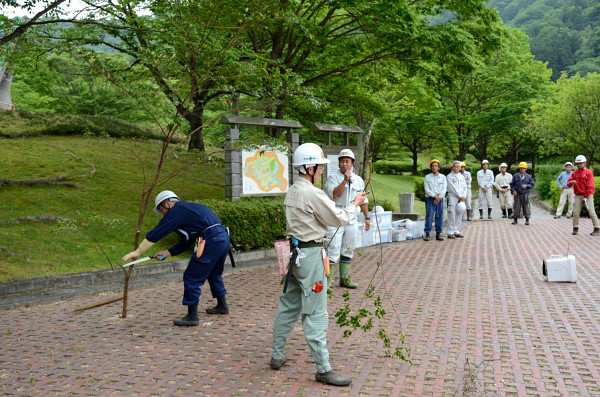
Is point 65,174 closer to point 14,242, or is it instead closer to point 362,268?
point 14,242

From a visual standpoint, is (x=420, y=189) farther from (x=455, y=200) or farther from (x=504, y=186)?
(x=455, y=200)

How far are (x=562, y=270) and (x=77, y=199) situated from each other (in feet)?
37.2

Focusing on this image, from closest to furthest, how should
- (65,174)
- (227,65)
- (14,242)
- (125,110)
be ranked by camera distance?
(227,65), (14,242), (65,174), (125,110)

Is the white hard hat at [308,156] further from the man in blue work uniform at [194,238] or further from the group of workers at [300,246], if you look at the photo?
the man in blue work uniform at [194,238]

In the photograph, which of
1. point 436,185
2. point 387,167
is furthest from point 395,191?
point 387,167

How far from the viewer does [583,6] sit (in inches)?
3157

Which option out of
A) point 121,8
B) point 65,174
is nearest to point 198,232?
point 121,8

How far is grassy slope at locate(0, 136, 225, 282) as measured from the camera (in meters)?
9.54

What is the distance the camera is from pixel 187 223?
6.27 metres

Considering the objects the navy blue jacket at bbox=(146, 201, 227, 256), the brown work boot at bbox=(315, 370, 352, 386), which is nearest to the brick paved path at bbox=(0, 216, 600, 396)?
the brown work boot at bbox=(315, 370, 352, 386)

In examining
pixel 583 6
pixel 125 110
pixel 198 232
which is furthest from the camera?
pixel 583 6

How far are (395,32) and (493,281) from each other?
6.80 meters

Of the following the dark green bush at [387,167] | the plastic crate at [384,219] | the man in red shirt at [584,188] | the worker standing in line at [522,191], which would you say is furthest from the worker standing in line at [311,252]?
the dark green bush at [387,167]

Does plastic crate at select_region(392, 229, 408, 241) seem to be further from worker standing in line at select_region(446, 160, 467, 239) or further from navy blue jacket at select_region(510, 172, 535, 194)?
navy blue jacket at select_region(510, 172, 535, 194)
